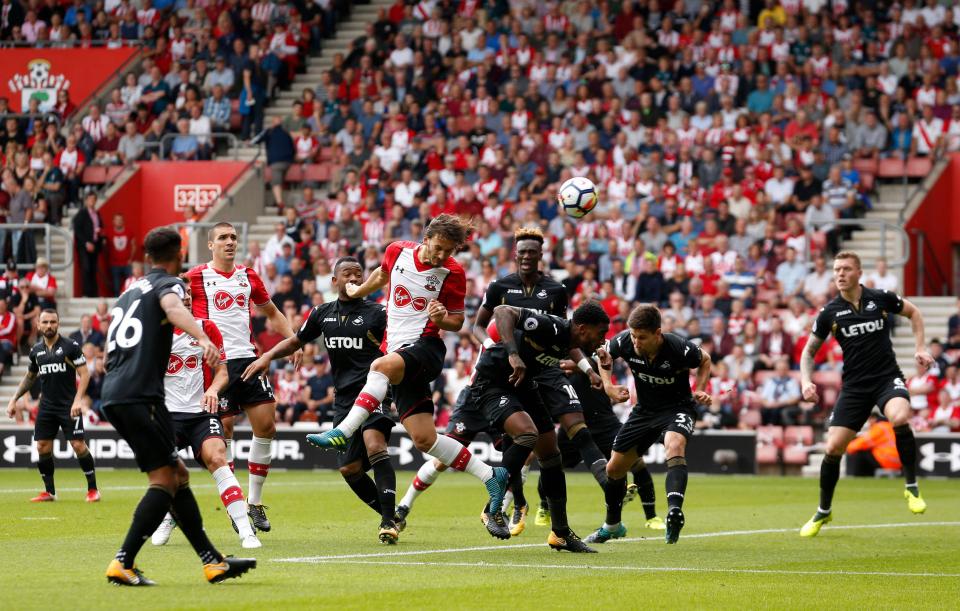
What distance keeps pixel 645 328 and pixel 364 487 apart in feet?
9.59

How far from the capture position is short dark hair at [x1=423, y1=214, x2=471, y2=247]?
38.8ft

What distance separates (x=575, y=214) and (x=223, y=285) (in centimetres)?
470

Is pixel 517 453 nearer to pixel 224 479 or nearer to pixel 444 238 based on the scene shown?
pixel 444 238

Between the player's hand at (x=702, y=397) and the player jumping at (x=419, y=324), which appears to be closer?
the player jumping at (x=419, y=324)

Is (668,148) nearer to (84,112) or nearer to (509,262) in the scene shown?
(509,262)

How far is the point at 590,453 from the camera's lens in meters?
14.0

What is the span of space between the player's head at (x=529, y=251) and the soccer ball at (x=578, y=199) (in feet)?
7.64

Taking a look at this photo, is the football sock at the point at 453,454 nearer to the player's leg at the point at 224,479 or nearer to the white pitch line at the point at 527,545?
the white pitch line at the point at 527,545

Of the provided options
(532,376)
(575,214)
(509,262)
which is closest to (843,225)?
(509,262)

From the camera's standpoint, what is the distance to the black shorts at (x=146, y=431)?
30.6 feet

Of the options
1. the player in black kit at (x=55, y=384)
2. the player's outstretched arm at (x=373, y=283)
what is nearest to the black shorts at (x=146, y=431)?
the player's outstretched arm at (x=373, y=283)

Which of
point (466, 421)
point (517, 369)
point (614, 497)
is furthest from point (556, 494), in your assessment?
point (466, 421)

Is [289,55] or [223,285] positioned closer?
[223,285]

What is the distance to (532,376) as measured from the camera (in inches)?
505
